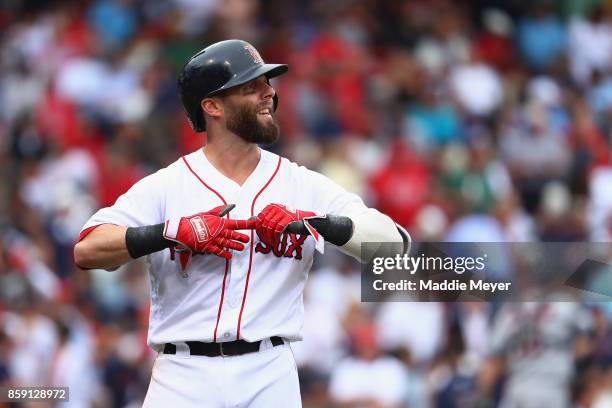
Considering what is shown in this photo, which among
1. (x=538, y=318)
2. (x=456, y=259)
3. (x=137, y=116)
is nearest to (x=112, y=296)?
(x=137, y=116)

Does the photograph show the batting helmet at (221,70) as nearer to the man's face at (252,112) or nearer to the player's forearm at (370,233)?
the man's face at (252,112)

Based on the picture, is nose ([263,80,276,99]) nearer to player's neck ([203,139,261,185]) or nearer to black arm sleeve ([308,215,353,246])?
player's neck ([203,139,261,185])

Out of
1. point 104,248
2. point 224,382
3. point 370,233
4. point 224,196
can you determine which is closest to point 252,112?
point 224,196

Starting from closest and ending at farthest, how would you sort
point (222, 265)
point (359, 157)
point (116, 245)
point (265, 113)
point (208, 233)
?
point (208, 233)
point (116, 245)
point (222, 265)
point (265, 113)
point (359, 157)

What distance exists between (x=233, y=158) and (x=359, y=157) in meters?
6.13

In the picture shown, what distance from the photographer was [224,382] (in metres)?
4.09

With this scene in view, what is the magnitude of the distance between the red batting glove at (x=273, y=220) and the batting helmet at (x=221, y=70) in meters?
0.48

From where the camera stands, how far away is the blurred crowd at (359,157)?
821cm

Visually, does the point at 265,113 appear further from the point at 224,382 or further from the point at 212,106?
the point at 224,382

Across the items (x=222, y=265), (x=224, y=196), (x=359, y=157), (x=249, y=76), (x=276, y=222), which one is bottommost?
(x=222, y=265)

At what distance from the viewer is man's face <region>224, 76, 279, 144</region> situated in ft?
14.1

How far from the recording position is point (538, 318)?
7496 millimetres

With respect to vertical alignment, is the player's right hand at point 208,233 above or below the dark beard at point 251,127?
below

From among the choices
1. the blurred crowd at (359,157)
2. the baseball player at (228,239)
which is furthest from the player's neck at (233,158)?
the blurred crowd at (359,157)
